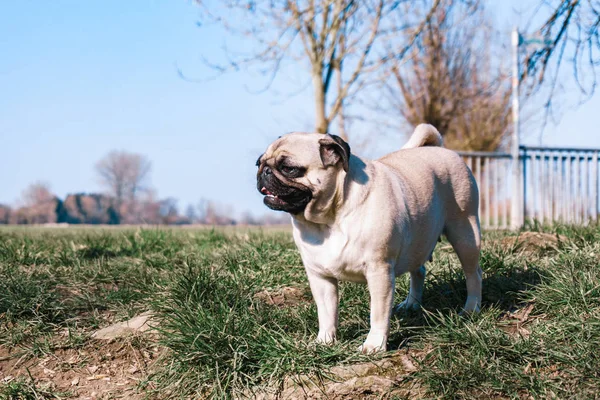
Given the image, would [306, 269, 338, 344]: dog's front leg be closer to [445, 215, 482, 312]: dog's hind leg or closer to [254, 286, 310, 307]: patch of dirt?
[254, 286, 310, 307]: patch of dirt

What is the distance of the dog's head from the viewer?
3.25 m

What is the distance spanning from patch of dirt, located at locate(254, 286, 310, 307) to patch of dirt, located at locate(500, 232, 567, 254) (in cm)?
241

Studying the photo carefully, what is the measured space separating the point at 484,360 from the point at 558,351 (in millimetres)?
493

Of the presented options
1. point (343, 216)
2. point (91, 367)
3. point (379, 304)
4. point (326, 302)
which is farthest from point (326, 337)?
point (91, 367)

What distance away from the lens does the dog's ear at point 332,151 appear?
127 inches

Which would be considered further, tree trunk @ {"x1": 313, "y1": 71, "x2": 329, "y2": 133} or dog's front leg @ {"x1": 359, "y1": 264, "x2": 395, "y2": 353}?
tree trunk @ {"x1": 313, "y1": 71, "x2": 329, "y2": 133}

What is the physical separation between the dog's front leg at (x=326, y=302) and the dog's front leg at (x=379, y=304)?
9.9 inches

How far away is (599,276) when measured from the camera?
4336 millimetres

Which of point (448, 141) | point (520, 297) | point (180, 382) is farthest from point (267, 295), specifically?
point (448, 141)

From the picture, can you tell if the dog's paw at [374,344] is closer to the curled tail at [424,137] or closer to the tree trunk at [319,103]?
the curled tail at [424,137]

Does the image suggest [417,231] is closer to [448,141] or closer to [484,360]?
[484,360]

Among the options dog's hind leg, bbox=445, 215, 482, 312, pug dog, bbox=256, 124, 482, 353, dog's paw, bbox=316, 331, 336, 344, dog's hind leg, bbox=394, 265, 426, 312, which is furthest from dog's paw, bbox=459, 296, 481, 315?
dog's paw, bbox=316, 331, 336, 344

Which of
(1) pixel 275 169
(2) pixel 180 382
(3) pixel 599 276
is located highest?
(1) pixel 275 169

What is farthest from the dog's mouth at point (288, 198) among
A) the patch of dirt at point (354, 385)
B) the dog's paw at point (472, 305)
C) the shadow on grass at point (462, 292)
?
the dog's paw at point (472, 305)
